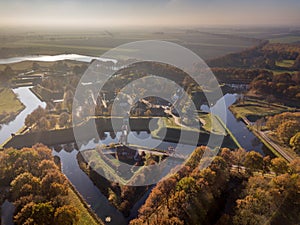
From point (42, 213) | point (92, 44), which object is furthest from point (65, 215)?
point (92, 44)

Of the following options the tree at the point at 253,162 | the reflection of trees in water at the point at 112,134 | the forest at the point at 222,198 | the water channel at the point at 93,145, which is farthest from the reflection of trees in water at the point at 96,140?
the tree at the point at 253,162

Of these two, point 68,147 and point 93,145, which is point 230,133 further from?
point 68,147

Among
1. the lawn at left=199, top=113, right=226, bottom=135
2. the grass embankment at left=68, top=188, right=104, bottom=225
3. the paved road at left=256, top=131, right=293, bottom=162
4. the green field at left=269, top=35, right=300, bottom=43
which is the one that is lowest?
the grass embankment at left=68, top=188, right=104, bottom=225

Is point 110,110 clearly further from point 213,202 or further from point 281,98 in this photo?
point 281,98

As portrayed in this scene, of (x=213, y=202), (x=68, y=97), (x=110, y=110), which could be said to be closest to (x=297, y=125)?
(x=213, y=202)

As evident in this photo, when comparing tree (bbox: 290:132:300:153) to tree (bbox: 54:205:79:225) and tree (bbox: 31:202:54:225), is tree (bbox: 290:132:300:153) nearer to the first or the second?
tree (bbox: 54:205:79:225)

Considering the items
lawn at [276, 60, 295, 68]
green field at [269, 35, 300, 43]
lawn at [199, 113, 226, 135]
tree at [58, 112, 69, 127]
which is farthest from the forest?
green field at [269, 35, 300, 43]
